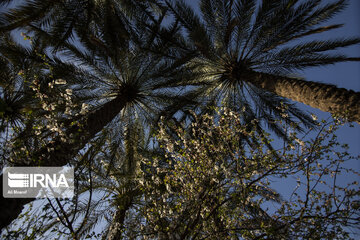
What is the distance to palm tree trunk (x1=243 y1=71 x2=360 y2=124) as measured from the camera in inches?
148

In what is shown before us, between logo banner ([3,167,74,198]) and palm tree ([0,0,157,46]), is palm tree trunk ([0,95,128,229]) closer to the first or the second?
logo banner ([3,167,74,198])

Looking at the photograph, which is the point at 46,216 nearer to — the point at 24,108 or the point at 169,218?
the point at 169,218

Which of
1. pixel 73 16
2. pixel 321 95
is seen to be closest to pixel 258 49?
pixel 321 95

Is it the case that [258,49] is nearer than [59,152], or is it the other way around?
[59,152]

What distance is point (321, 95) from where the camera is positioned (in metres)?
4.32

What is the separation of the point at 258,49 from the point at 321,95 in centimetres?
293

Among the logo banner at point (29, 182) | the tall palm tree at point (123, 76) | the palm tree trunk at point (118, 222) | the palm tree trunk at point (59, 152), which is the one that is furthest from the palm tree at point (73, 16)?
the palm tree trunk at point (118, 222)

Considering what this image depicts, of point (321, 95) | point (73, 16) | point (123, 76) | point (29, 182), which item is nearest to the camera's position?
point (29, 182)

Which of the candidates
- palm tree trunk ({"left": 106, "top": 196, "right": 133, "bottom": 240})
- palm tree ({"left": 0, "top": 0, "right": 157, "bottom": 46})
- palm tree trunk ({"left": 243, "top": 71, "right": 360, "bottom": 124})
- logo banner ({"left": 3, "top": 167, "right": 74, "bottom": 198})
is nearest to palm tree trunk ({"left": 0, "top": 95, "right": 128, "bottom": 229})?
logo banner ({"left": 3, "top": 167, "right": 74, "bottom": 198})

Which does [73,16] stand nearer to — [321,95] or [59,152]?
[59,152]

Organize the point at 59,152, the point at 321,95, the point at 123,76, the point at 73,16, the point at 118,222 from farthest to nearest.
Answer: the point at 123,76, the point at 73,16, the point at 118,222, the point at 321,95, the point at 59,152

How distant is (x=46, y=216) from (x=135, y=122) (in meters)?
5.17

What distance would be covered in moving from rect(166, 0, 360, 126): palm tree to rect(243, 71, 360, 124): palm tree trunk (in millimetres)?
22

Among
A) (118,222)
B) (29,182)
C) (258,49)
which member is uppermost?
(258,49)
